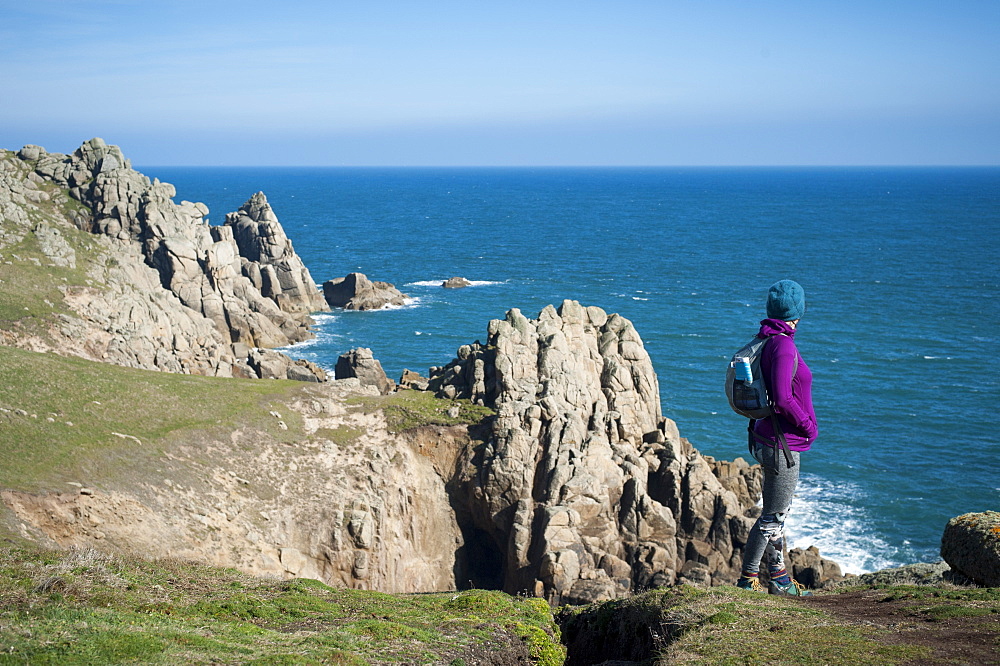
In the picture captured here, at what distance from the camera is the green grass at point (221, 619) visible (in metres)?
13.9

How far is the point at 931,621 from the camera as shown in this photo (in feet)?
45.8

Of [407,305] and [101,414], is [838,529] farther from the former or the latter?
[407,305]

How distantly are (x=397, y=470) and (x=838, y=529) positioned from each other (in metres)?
28.6

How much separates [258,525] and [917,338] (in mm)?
82191

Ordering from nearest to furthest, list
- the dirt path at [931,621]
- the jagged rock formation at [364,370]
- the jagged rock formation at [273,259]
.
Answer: the dirt path at [931,621], the jagged rock formation at [364,370], the jagged rock formation at [273,259]

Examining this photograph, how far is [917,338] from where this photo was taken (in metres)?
92.5

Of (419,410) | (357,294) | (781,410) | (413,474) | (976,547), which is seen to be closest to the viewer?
(781,410)

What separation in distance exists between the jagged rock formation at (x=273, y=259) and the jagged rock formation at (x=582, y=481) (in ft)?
181

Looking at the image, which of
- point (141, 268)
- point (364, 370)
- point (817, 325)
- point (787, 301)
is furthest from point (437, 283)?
point (787, 301)

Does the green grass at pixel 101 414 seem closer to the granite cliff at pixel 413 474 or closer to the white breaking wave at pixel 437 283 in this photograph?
the granite cliff at pixel 413 474

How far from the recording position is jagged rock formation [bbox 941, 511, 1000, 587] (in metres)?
17.0

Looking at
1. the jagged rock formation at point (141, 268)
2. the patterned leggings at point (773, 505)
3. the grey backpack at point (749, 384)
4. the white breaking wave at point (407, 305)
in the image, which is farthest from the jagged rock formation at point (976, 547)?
the white breaking wave at point (407, 305)

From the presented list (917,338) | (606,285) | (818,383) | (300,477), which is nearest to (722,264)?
(606,285)

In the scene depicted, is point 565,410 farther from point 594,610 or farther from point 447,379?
point 594,610
